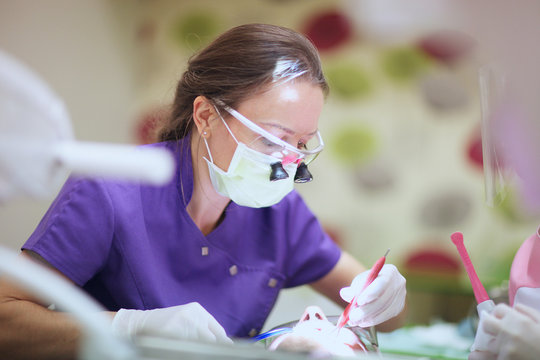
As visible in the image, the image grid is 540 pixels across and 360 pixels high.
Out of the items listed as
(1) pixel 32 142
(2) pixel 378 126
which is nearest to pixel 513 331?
(1) pixel 32 142

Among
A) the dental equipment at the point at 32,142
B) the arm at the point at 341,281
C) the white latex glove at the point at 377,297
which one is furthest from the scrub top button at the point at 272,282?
the dental equipment at the point at 32,142

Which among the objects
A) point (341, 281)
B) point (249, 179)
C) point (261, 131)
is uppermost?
point (261, 131)

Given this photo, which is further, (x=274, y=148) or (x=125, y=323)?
(x=274, y=148)

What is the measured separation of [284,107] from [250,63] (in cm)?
12

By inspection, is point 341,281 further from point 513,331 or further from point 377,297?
point 513,331

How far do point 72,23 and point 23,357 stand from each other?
5.37ft

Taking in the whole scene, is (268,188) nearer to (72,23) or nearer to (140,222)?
(140,222)

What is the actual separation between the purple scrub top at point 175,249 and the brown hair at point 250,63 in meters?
0.18

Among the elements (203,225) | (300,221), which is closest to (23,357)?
(203,225)

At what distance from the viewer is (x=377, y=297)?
1.08 metres

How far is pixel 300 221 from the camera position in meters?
1.40

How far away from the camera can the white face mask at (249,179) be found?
1.13m

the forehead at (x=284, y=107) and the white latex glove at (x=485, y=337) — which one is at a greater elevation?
the forehead at (x=284, y=107)

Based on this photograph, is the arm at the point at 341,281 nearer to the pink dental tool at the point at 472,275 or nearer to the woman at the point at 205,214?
the woman at the point at 205,214
